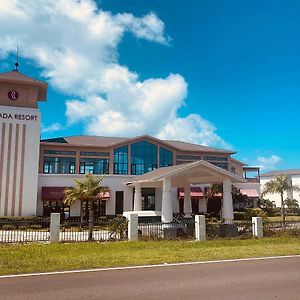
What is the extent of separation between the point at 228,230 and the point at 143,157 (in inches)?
961

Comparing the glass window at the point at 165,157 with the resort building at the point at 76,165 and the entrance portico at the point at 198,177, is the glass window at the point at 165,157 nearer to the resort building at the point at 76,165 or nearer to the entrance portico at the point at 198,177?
the resort building at the point at 76,165

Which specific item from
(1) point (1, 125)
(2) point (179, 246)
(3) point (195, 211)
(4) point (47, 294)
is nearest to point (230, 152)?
(3) point (195, 211)

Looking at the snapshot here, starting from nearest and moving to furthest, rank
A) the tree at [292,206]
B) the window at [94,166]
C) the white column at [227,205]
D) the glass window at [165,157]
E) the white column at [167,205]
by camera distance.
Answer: the white column at [167,205], the white column at [227,205], the window at [94,166], the glass window at [165,157], the tree at [292,206]

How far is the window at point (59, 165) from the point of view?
4150 centimetres

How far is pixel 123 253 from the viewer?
592 inches

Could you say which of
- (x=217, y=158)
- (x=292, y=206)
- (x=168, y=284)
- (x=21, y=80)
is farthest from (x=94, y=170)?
(x=168, y=284)

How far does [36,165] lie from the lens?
119ft

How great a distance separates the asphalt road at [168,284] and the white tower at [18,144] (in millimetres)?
26422

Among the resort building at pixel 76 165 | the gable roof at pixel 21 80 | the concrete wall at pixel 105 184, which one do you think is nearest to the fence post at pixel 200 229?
the resort building at pixel 76 165

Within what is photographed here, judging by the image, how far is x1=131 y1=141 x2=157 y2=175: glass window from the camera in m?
44.5

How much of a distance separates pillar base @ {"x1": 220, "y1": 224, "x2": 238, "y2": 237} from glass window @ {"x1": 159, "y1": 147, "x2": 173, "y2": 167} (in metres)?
24.1

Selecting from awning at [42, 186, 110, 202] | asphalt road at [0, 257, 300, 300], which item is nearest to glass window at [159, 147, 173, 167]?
awning at [42, 186, 110, 202]

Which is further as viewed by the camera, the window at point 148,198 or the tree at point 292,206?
the tree at point 292,206

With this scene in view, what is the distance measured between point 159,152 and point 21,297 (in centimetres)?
3803
